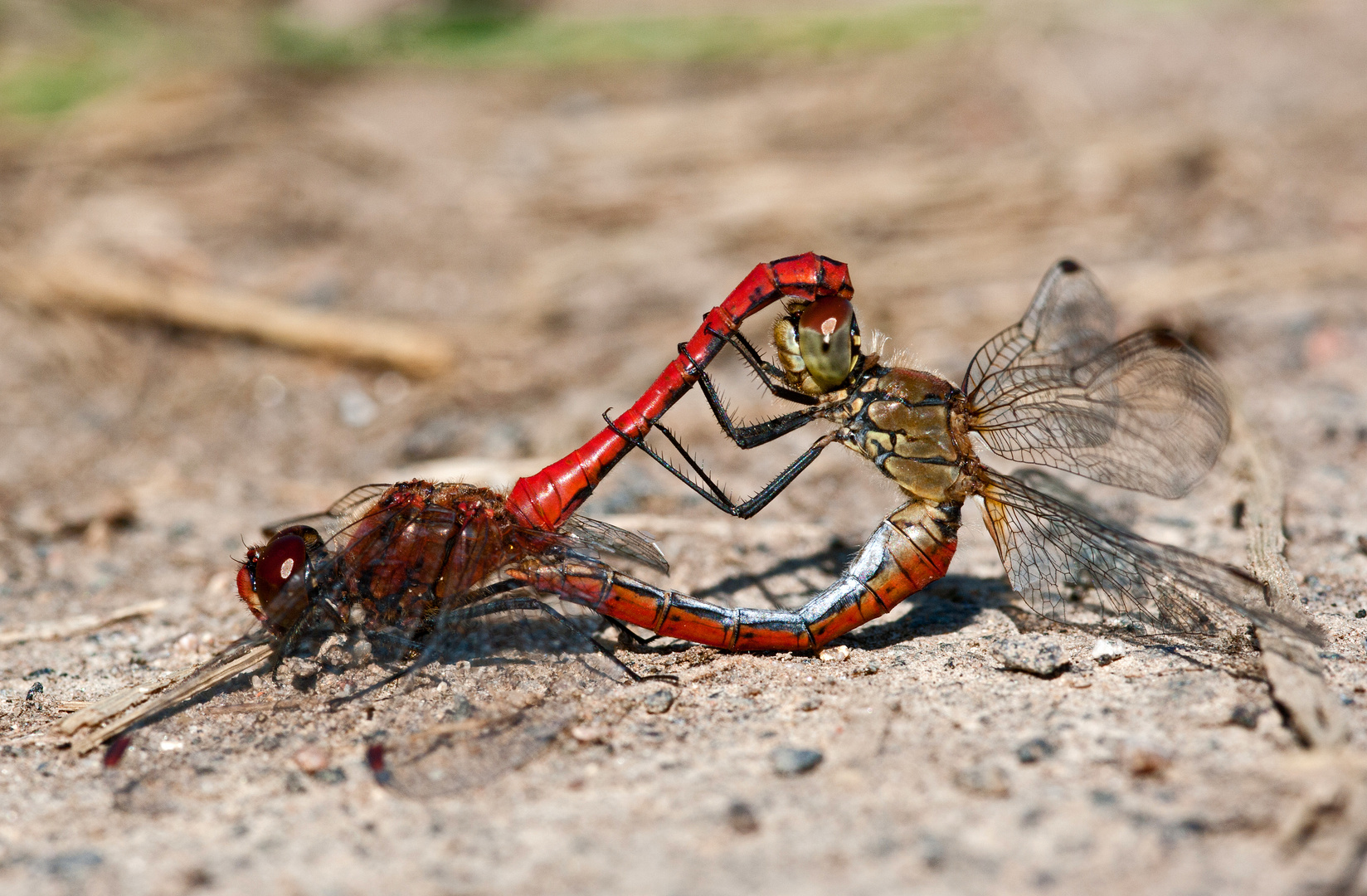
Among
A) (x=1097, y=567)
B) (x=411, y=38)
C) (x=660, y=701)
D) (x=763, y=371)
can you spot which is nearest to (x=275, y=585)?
(x=660, y=701)

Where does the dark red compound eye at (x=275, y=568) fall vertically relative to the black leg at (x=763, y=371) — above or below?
below

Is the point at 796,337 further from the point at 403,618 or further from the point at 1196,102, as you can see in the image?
the point at 1196,102

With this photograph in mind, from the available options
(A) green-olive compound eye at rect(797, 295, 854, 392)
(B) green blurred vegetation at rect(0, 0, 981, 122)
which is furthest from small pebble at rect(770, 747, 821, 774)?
(B) green blurred vegetation at rect(0, 0, 981, 122)

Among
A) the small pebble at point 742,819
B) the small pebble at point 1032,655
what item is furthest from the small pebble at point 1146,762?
the small pebble at point 742,819

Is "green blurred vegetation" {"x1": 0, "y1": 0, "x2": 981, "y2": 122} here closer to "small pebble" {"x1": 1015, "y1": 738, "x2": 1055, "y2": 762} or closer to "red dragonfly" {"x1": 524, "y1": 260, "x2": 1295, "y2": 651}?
"red dragonfly" {"x1": 524, "y1": 260, "x2": 1295, "y2": 651}

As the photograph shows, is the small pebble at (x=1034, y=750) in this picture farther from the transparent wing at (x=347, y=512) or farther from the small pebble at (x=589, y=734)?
the transparent wing at (x=347, y=512)

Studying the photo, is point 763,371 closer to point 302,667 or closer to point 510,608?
point 510,608
